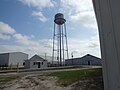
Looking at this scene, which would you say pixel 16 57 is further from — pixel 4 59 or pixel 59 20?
pixel 59 20

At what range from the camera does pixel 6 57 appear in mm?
50344

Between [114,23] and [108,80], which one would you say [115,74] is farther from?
[114,23]

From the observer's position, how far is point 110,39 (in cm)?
218

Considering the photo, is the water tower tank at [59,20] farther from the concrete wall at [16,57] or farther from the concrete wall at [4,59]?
the concrete wall at [4,59]

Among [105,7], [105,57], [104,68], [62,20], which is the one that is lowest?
[104,68]

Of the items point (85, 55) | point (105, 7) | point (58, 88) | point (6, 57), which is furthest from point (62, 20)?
point (105, 7)

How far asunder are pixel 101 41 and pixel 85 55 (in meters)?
49.8

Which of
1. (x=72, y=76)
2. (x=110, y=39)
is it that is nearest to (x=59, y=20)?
(x=72, y=76)

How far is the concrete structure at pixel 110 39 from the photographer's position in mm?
2082

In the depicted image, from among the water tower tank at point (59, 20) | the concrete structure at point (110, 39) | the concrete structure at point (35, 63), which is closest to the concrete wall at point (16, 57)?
the concrete structure at point (35, 63)

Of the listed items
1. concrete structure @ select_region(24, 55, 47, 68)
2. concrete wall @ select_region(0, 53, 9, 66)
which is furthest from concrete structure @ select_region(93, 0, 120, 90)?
concrete wall @ select_region(0, 53, 9, 66)

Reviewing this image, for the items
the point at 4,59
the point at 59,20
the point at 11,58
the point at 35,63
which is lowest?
the point at 35,63

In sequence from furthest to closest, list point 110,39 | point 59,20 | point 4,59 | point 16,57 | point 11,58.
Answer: point 16,57, point 4,59, point 11,58, point 59,20, point 110,39

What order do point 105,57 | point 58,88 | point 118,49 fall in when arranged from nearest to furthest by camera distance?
point 118,49
point 105,57
point 58,88
